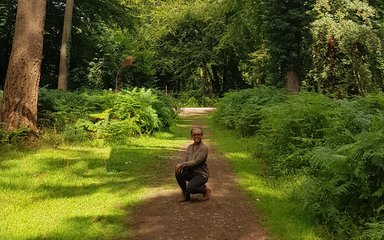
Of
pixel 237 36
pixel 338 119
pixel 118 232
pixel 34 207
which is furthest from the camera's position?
pixel 237 36

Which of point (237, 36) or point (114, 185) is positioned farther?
point (237, 36)

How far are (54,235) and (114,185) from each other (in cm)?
277

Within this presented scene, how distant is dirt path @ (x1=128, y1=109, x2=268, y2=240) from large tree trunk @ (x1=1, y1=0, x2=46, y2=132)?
5312 millimetres

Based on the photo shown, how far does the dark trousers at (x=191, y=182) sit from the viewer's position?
7.45 meters

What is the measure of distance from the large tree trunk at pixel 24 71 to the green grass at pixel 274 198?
5.65 meters

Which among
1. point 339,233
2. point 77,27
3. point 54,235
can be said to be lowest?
point 54,235

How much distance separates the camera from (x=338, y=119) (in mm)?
7977

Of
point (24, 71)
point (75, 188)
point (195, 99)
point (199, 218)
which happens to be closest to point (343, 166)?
point (199, 218)

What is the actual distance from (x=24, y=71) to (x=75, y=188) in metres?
Answer: 4.66

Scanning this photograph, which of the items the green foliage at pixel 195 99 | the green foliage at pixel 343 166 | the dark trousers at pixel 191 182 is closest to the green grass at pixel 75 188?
the dark trousers at pixel 191 182

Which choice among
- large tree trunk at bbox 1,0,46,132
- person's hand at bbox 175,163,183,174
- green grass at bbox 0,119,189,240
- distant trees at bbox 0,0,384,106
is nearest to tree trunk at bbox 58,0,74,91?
distant trees at bbox 0,0,384,106

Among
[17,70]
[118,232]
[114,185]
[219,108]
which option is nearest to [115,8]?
[219,108]

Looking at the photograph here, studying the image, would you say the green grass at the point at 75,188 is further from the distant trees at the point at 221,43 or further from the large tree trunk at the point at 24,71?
the distant trees at the point at 221,43

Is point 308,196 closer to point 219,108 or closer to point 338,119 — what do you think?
point 338,119
